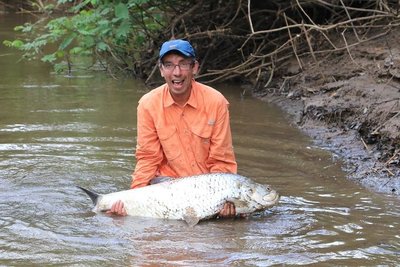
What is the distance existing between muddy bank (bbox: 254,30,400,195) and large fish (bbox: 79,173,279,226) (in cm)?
158

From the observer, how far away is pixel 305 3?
10484 millimetres

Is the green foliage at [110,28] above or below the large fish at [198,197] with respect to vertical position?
above

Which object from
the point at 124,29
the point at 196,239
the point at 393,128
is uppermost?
the point at 124,29

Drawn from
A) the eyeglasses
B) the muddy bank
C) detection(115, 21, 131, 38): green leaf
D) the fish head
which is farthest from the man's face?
detection(115, 21, 131, 38): green leaf

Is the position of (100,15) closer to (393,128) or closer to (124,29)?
(124,29)

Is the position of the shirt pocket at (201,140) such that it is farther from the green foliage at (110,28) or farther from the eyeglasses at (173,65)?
the green foliage at (110,28)

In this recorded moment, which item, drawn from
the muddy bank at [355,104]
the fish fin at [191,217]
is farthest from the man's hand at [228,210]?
the muddy bank at [355,104]

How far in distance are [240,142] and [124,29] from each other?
3586mm

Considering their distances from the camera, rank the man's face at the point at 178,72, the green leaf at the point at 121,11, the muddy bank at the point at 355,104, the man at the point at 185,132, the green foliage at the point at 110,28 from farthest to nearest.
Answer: the green foliage at the point at 110,28 → the green leaf at the point at 121,11 → the muddy bank at the point at 355,104 → the man at the point at 185,132 → the man's face at the point at 178,72

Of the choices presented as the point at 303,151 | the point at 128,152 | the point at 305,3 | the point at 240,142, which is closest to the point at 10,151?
the point at 128,152

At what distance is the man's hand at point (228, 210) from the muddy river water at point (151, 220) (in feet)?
0.30

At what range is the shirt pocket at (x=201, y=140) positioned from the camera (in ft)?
18.2

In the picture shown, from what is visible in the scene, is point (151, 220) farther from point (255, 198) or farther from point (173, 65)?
point (173, 65)

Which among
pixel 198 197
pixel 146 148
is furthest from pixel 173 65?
pixel 198 197
